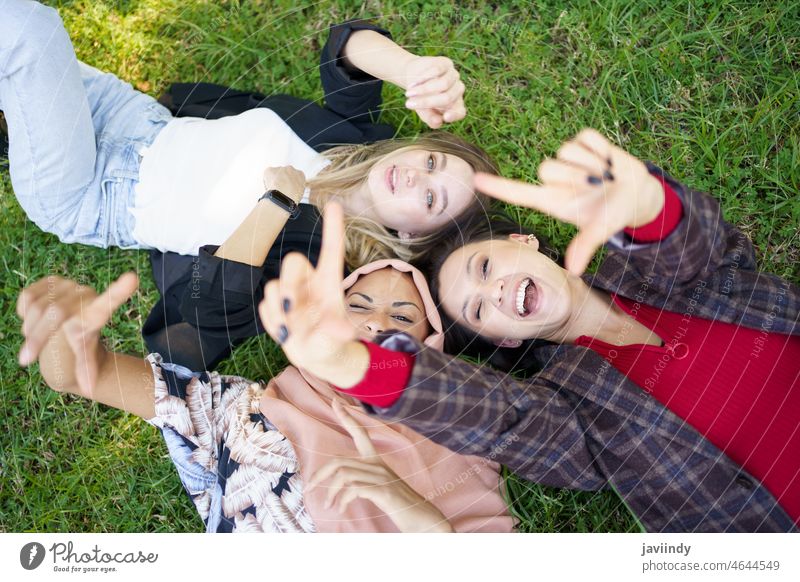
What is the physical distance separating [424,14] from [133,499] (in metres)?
0.69

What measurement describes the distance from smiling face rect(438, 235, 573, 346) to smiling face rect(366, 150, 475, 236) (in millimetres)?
51

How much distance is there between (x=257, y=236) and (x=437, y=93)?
0.22 m

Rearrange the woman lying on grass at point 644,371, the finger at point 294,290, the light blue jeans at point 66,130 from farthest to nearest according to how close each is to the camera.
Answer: the light blue jeans at point 66,130 < the woman lying on grass at point 644,371 < the finger at point 294,290

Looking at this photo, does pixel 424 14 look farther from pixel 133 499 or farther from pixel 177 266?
pixel 133 499

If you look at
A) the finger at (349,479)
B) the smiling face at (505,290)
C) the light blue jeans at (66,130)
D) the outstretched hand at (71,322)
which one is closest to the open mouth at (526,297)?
the smiling face at (505,290)

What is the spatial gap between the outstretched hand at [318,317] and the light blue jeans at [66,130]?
370 millimetres

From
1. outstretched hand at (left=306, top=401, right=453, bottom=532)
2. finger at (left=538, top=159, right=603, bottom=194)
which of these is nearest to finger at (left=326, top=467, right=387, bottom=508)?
outstretched hand at (left=306, top=401, right=453, bottom=532)

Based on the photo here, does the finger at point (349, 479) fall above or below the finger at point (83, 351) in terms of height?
below

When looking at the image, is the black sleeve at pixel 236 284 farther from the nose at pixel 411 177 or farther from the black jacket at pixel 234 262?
the nose at pixel 411 177

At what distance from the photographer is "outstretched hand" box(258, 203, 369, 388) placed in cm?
48

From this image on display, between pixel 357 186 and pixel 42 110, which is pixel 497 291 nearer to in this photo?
pixel 357 186

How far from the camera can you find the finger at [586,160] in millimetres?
527

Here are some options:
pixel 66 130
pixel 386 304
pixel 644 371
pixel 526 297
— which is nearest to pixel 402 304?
pixel 386 304

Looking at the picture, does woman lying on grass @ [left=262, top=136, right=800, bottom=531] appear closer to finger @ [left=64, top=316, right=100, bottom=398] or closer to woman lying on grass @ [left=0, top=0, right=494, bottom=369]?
woman lying on grass @ [left=0, top=0, right=494, bottom=369]
